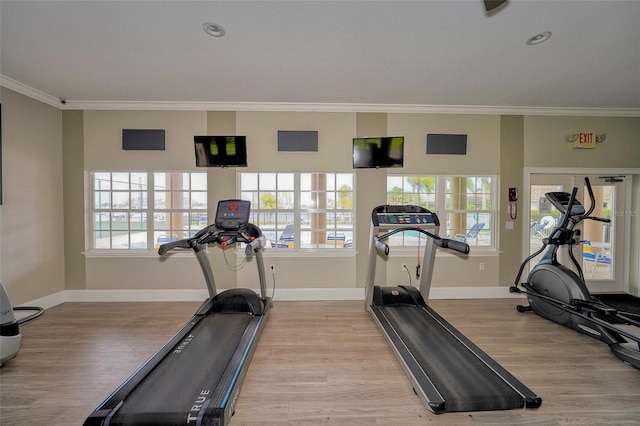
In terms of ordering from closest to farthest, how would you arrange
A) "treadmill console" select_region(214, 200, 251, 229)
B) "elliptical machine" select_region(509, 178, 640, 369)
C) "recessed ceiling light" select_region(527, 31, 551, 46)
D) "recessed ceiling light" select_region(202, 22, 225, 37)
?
1. "recessed ceiling light" select_region(202, 22, 225, 37)
2. "recessed ceiling light" select_region(527, 31, 551, 46)
3. "elliptical machine" select_region(509, 178, 640, 369)
4. "treadmill console" select_region(214, 200, 251, 229)

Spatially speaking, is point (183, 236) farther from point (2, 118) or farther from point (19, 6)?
point (19, 6)

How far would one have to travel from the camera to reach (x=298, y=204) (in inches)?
165

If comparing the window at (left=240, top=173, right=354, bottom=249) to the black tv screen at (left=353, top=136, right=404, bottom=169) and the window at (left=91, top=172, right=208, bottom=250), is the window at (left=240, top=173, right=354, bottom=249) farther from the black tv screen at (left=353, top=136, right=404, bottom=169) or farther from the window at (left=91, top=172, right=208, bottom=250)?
the window at (left=91, top=172, right=208, bottom=250)

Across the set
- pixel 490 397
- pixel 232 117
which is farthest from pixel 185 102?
pixel 490 397

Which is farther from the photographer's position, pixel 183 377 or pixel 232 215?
pixel 232 215

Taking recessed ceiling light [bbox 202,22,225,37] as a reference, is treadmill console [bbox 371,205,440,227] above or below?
below

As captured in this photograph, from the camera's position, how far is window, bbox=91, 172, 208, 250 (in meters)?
4.12

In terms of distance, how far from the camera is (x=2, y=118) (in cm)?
326

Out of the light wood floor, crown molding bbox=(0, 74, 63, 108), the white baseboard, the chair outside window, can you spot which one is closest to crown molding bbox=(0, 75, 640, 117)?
crown molding bbox=(0, 74, 63, 108)

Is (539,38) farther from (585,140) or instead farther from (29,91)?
(29,91)

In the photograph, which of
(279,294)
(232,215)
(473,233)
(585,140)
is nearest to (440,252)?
(473,233)

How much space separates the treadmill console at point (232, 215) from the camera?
120 inches

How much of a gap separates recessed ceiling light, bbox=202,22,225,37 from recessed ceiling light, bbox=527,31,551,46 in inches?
118

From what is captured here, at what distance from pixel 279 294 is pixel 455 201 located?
11.0ft
